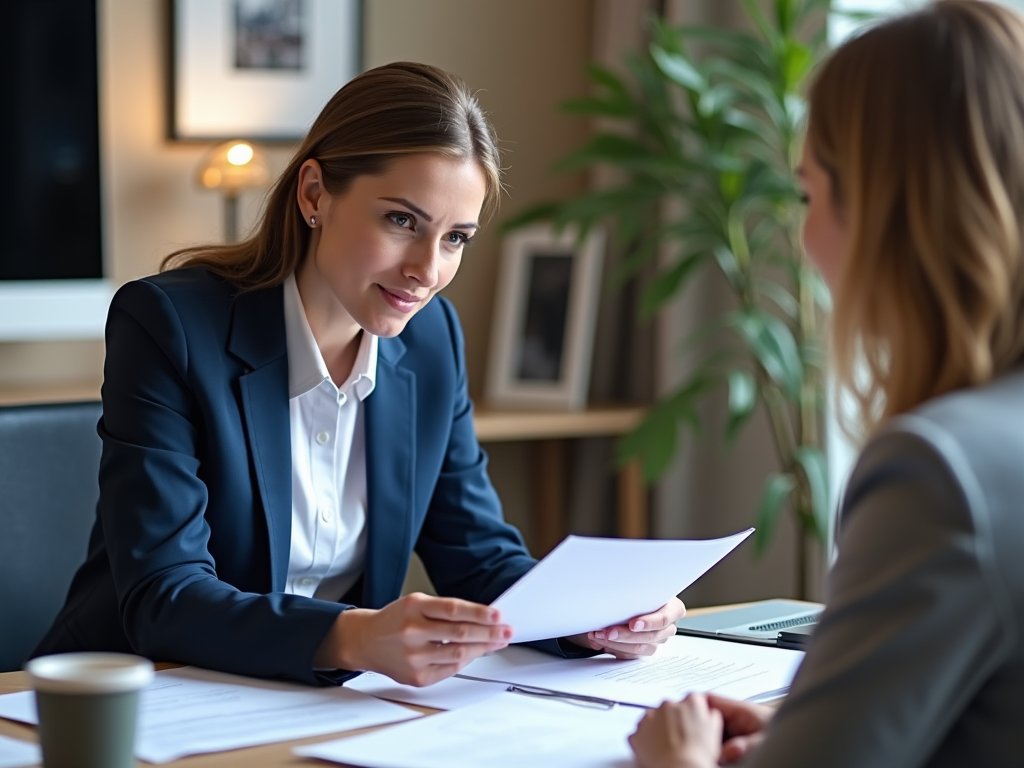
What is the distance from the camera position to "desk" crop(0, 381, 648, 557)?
9.91 feet

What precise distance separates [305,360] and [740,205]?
4.96 feet

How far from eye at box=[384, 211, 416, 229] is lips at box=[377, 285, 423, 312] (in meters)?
0.08

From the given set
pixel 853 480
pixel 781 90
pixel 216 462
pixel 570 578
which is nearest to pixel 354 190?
pixel 216 462

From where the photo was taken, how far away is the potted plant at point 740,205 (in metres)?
2.88

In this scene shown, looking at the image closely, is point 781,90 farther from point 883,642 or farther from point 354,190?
point 883,642

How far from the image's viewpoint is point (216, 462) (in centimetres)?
155

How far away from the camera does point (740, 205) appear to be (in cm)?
294

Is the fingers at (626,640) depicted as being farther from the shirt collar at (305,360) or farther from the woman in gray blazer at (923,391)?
the shirt collar at (305,360)

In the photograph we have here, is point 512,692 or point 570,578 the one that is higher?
point 570,578

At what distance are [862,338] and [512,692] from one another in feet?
1.70

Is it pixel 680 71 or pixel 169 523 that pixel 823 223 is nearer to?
pixel 169 523

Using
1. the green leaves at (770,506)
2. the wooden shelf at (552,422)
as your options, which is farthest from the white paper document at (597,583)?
the wooden shelf at (552,422)

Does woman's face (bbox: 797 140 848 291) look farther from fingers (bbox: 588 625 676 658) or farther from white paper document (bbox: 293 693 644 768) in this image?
fingers (bbox: 588 625 676 658)

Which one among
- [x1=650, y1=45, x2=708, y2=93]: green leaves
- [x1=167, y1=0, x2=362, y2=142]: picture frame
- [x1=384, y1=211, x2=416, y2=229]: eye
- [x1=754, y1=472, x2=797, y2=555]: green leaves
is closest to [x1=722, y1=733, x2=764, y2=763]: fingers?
[x1=384, y1=211, x2=416, y2=229]: eye
